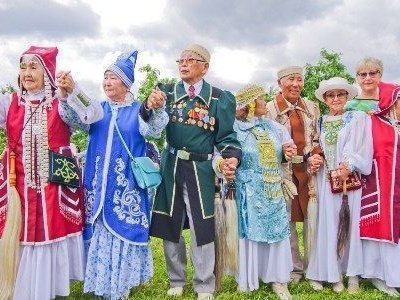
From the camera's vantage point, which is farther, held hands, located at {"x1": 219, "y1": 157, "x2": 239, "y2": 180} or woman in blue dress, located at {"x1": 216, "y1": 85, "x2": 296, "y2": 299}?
woman in blue dress, located at {"x1": 216, "y1": 85, "x2": 296, "y2": 299}

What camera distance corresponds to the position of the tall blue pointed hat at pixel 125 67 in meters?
5.04

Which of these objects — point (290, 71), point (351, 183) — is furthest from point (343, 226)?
point (290, 71)

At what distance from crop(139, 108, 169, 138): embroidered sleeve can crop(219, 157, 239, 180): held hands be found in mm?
635

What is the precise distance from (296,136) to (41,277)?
2.91m

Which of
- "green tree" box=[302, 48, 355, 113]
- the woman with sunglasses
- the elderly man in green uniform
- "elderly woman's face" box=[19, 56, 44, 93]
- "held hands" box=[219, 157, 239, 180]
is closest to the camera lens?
"elderly woman's face" box=[19, 56, 44, 93]

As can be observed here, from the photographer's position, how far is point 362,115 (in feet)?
17.8

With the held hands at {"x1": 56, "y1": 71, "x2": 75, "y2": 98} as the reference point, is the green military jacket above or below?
below

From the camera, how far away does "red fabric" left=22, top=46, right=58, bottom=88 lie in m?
4.80

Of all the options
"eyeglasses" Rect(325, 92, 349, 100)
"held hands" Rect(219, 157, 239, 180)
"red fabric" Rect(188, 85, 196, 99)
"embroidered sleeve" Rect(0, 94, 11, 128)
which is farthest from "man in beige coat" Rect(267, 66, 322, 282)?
"embroidered sleeve" Rect(0, 94, 11, 128)

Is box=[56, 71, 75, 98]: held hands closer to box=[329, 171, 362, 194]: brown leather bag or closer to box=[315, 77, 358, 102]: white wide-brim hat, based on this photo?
box=[315, 77, 358, 102]: white wide-brim hat

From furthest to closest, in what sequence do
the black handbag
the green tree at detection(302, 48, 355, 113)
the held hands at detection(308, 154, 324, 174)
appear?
the green tree at detection(302, 48, 355, 113) → the held hands at detection(308, 154, 324, 174) → the black handbag

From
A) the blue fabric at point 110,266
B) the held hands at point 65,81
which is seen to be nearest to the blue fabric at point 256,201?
the blue fabric at point 110,266

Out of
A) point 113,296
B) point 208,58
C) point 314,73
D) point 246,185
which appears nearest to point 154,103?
point 208,58

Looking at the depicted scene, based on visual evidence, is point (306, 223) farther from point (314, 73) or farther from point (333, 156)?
point (314, 73)
